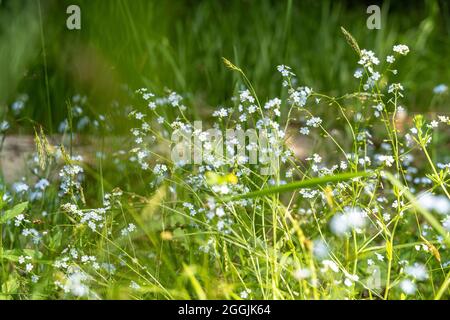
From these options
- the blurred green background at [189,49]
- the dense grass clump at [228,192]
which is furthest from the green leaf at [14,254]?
the blurred green background at [189,49]

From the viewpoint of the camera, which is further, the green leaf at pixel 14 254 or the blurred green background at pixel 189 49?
the blurred green background at pixel 189 49

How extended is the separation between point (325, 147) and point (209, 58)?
773mm

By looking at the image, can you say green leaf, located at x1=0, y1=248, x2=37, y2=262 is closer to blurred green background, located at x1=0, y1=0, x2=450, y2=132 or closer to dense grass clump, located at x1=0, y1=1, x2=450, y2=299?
dense grass clump, located at x1=0, y1=1, x2=450, y2=299

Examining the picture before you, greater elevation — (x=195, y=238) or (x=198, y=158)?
(x=198, y=158)

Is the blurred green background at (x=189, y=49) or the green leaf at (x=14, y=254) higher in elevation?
the blurred green background at (x=189, y=49)

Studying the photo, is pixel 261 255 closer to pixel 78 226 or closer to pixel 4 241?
pixel 78 226

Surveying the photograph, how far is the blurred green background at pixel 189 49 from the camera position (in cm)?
310

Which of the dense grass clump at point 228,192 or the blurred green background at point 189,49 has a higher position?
the blurred green background at point 189,49

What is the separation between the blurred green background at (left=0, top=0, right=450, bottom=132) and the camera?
3102mm

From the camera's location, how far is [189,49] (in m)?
3.62

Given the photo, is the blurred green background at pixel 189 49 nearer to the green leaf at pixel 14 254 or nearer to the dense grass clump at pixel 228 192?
the dense grass clump at pixel 228 192
